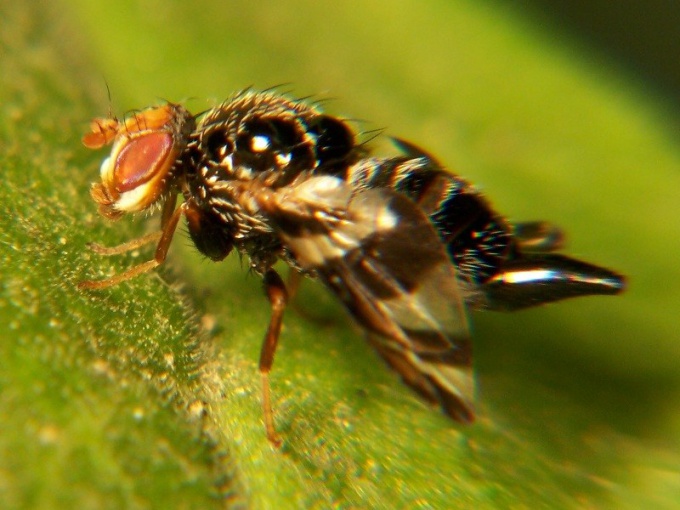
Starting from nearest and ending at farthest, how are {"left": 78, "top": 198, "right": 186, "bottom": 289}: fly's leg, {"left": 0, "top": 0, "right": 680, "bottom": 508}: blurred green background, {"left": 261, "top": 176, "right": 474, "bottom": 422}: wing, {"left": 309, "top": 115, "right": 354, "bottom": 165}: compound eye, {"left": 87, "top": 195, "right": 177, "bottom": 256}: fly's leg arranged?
{"left": 0, "top": 0, "right": 680, "bottom": 508}: blurred green background
{"left": 261, "top": 176, "right": 474, "bottom": 422}: wing
{"left": 78, "top": 198, "right": 186, "bottom": 289}: fly's leg
{"left": 87, "top": 195, "right": 177, "bottom": 256}: fly's leg
{"left": 309, "top": 115, "right": 354, "bottom": 165}: compound eye

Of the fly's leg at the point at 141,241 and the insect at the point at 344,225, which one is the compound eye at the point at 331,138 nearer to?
the insect at the point at 344,225

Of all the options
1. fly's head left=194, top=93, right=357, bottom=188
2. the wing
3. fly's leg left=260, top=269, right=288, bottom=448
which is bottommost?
fly's leg left=260, top=269, right=288, bottom=448

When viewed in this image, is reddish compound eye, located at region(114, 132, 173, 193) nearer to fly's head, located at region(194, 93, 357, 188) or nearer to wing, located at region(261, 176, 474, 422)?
fly's head, located at region(194, 93, 357, 188)

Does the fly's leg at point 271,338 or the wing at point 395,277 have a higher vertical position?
the wing at point 395,277

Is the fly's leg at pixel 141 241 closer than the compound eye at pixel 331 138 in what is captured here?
Yes

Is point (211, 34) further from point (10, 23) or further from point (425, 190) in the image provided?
point (425, 190)

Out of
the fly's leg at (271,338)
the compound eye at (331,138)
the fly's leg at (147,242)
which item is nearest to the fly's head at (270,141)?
the compound eye at (331,138)

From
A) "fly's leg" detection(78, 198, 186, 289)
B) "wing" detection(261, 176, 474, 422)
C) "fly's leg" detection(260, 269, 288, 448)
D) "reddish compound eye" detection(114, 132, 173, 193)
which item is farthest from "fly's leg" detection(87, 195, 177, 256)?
"wing" detection(261, 176, 474, 422)
